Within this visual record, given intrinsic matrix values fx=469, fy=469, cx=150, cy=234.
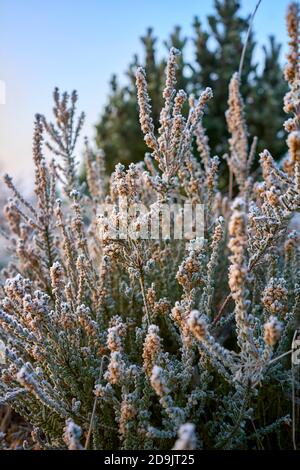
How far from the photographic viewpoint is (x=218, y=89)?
7.34 m

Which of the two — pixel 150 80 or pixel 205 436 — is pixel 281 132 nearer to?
pixel 150 80

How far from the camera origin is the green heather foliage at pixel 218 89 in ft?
23.1

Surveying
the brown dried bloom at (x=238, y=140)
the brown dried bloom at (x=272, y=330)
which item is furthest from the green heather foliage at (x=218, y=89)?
the brown dried bloom at (x=272, y=330)

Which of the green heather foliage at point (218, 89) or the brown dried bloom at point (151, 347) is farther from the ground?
the green heather foliage at point (218, 89)

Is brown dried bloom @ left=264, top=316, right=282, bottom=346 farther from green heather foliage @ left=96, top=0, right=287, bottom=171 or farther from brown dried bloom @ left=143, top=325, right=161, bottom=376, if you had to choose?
green heather foliage @ left=96, top=0, right=287, bottom=171

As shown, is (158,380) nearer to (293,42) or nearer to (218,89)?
(293,42)

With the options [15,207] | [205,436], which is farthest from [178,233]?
[205,436]

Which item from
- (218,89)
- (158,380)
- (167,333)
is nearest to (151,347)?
(158,380)

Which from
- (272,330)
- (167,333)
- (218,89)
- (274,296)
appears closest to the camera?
(272,330)

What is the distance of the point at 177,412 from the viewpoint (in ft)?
3.29

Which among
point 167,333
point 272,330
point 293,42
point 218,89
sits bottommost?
point 167,333

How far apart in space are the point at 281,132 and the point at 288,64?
251 inches

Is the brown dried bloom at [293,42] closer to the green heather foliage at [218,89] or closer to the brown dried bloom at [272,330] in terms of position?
the brown dried bloom at [272,330]

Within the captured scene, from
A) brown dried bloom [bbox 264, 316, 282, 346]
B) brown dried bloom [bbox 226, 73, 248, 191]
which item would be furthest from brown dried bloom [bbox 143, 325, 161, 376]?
brown dried bloom [bbox 226, 73, 248, 191]
